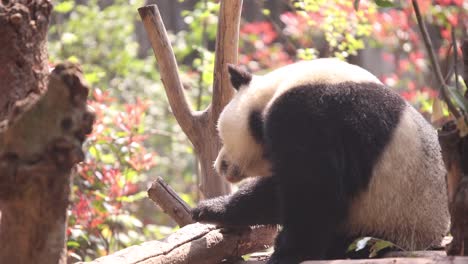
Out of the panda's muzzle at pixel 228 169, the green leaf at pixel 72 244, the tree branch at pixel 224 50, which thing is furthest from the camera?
the green leaf at pixel 72 244

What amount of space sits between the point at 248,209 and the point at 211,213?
0.61 feet

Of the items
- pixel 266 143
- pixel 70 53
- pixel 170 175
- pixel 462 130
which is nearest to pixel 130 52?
pixel 70 53

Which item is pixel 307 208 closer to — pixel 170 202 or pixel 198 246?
pixel 198 246

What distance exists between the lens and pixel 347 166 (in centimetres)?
326

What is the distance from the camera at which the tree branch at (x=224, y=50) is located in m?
4.27

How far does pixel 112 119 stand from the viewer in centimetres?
548

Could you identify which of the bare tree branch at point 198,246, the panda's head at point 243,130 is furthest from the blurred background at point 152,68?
the panda's head at point 243,130

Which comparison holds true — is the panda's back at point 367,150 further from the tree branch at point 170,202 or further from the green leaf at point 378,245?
the tree branch at point 170,202

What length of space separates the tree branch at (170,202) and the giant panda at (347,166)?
80cm

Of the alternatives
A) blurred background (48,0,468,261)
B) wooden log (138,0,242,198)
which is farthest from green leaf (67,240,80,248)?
wooden log (138,0,242,198)

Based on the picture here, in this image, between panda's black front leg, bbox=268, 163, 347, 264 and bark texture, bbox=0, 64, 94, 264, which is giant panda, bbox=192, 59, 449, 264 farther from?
bark texture, bbox=0, 64, 94, 264

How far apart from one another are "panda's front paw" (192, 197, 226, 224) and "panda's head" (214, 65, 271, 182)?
8.5 inches

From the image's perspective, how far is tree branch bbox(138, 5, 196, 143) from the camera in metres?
4.28

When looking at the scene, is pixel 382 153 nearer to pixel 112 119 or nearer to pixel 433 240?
pixel 433 240
